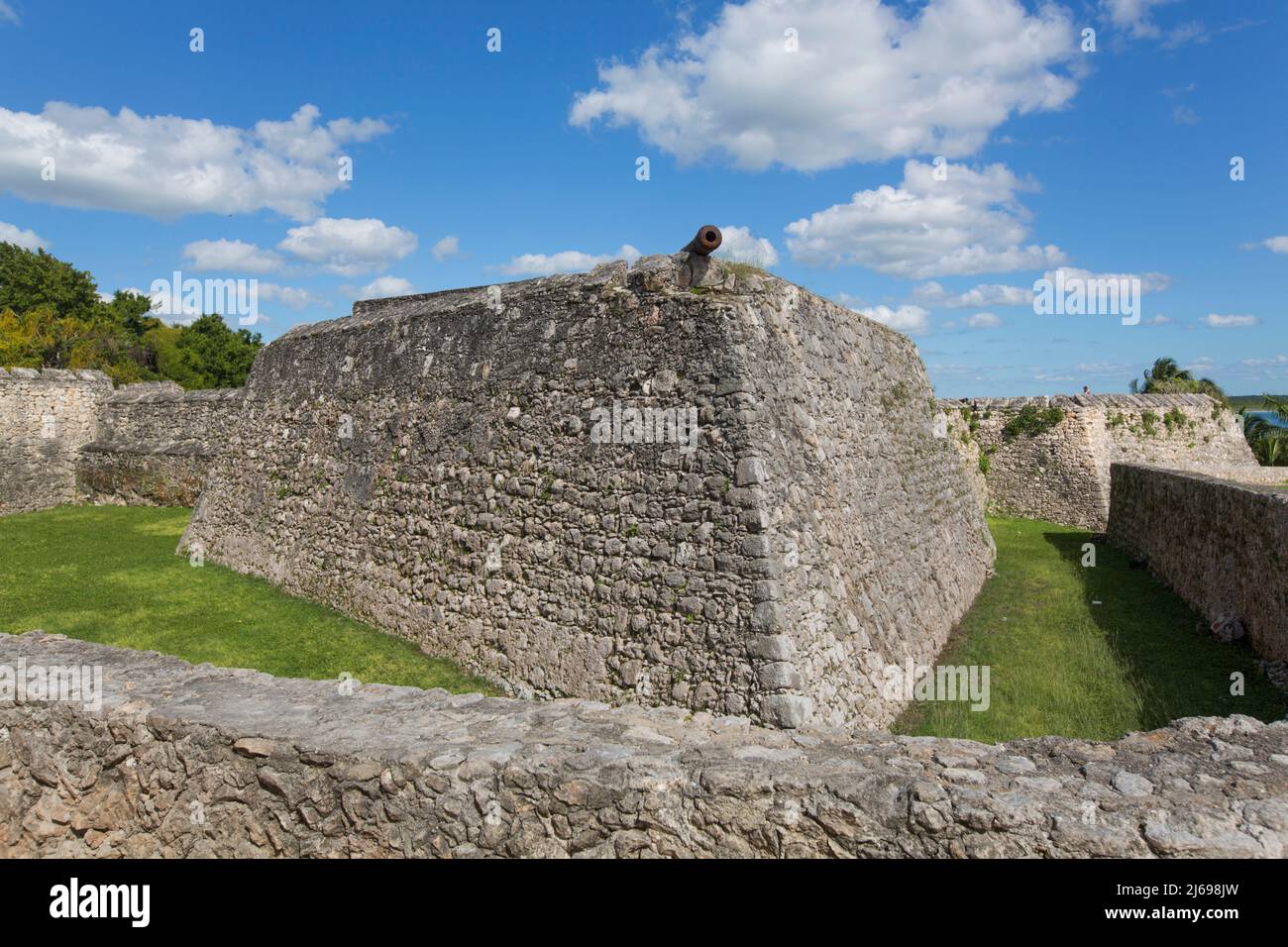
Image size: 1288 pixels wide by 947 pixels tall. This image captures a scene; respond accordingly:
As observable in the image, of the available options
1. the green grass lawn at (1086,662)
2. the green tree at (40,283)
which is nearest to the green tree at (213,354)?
the green tree at (40,283)

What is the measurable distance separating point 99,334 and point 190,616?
42348 millimetres

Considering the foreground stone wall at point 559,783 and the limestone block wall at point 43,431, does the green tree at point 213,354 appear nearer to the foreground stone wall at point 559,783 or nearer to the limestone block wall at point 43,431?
the limestone block wall at point 43,431

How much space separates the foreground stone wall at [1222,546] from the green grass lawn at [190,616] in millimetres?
9288

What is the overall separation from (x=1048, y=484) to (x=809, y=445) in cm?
1981

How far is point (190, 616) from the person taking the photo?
35.5 ft

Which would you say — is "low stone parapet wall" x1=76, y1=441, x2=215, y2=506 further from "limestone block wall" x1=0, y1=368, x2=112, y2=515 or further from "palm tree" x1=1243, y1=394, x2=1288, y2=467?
"palm tree" x1=1243, y1=394, x2=1288, y2=467

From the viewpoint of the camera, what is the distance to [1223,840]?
2982mm

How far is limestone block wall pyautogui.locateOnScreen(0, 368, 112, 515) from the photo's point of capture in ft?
68.7

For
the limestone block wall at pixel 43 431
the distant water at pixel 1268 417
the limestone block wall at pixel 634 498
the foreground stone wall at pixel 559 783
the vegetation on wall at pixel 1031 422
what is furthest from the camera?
the distant water at pixel 1268 417

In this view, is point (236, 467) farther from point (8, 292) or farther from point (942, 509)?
point (8, 292)

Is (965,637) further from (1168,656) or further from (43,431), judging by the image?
(43,431)

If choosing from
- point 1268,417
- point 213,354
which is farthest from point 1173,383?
point 213,354

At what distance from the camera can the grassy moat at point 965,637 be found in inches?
A: 329
